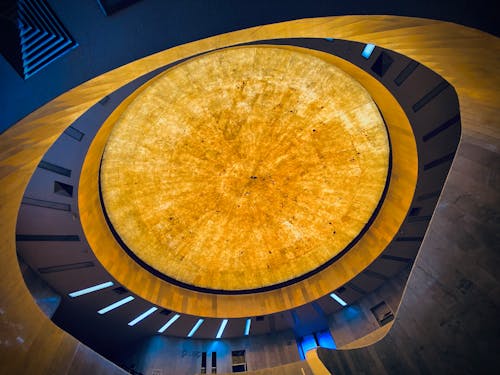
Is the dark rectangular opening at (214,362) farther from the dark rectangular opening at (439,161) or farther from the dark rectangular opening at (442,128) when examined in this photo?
the dark rectangular opening at (442,128)

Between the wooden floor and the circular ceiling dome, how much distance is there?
200 inches

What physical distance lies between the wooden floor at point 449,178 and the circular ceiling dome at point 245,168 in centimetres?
509

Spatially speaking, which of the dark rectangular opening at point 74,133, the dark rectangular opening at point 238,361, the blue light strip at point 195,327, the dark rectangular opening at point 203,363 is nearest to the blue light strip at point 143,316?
the blue light strip at point 195,327

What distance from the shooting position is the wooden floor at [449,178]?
3.31 m

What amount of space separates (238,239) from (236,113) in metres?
6.71

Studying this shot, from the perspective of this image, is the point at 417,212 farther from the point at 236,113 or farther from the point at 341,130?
the point at 236,113

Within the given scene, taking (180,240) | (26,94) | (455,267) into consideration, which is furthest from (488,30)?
(180,240)

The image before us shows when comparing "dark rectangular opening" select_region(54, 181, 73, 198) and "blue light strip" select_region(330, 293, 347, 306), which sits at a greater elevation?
"dark rectangular opening" select_region(54, 181, 73, 198)

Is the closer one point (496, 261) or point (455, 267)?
point (496, 261)

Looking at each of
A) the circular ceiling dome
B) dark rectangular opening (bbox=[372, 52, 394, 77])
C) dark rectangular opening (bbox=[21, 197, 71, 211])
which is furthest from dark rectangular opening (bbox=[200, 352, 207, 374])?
dark rectangular opening (bbox=[372, 52, 394, 77])

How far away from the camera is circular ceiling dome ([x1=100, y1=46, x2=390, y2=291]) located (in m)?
9.06

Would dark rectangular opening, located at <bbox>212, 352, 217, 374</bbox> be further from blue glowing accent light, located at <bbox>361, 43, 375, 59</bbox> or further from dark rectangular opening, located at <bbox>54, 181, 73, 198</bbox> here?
blue glowing accent light, located at <bbox>361, 43, 375, 59</bbox>

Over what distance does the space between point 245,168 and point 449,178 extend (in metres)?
8.16

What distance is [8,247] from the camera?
543cm
